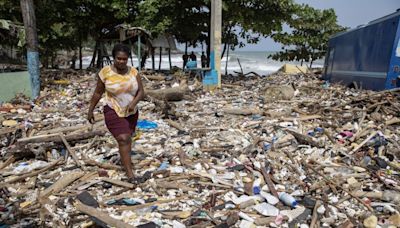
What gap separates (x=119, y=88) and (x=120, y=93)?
63mm

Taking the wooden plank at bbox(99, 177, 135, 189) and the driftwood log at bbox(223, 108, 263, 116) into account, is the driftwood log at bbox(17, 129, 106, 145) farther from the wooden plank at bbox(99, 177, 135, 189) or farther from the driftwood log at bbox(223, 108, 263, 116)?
the driftwood log at bbox(223, 108, 263, 116)

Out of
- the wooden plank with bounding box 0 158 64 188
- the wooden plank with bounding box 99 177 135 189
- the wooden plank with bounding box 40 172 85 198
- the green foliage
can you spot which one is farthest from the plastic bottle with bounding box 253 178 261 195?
the green foliage

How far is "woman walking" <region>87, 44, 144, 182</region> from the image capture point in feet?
11.9

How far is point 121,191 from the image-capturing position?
368 cm

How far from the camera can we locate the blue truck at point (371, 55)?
26.7ft

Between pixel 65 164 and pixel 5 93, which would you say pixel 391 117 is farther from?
pixel 5 93

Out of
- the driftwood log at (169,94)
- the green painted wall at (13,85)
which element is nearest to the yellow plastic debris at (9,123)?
the green painted wall at (13,85)

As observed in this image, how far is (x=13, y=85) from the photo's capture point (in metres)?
9.42

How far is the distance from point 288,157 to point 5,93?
27.1 ft

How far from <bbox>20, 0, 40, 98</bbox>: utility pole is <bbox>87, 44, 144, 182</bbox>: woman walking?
7.04 metres

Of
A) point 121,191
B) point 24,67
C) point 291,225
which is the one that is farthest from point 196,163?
point 24,67

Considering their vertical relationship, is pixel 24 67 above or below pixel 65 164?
above

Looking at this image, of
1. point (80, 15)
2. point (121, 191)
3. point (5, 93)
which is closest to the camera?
point (121, 191)

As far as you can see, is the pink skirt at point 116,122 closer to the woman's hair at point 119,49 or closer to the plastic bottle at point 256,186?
the woman's hair at point 119,49
